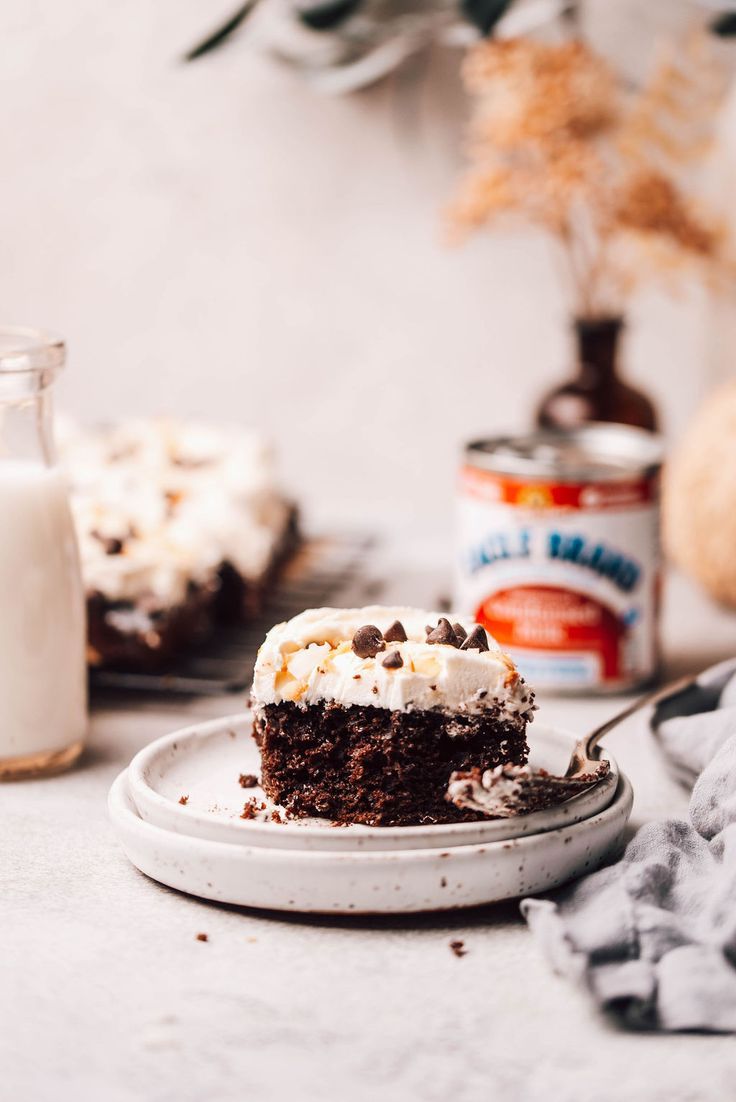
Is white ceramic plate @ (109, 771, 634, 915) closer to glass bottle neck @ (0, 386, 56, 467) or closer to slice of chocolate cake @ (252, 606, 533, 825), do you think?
slice of chocolate cake @ (252, 606, 533, 825)

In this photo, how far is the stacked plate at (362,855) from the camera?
0.87 meters

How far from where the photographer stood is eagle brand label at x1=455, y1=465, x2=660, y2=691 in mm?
1385

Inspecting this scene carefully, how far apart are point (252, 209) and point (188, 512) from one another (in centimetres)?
88

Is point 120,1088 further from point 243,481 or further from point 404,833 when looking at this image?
point 243,481

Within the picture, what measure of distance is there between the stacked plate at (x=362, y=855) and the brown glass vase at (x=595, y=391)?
1019 millimetres

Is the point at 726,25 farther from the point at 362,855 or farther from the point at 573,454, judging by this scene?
the point at 362,855

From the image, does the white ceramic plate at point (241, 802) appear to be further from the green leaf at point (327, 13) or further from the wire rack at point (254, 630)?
the green leaf at point (327, 13)

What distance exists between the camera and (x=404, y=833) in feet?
2.89

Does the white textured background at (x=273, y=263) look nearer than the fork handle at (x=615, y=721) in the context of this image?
No

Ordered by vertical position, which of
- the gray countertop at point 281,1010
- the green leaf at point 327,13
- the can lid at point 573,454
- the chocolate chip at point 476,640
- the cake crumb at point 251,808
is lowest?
the gray countertop at point 281,1010

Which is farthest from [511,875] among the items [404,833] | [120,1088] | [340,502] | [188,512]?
[340,502]

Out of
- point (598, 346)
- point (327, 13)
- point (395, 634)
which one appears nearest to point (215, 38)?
point (327, 13)

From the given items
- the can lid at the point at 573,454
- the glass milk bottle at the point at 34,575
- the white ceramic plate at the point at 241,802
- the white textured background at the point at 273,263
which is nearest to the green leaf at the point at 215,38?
the white textured background at the point at 273,263

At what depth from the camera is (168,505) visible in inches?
62.3
